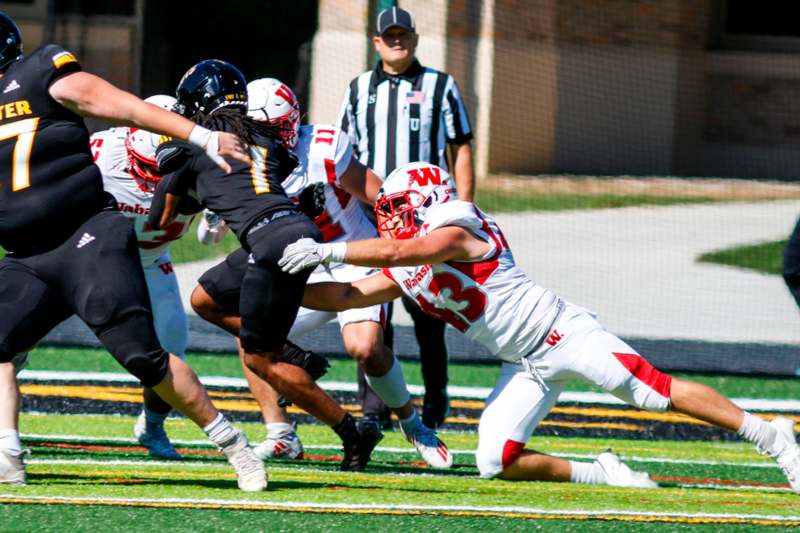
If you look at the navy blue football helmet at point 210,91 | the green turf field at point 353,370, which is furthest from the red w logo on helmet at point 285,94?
the green turf field at point 353,370

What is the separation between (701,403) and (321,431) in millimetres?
2382

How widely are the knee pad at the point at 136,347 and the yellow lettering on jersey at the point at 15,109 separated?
776mm

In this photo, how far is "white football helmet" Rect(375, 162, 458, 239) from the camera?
541 centimetres

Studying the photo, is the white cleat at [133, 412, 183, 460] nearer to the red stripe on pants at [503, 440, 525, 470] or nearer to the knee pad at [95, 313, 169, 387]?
the knee pad at [95, 313, 169, 387]

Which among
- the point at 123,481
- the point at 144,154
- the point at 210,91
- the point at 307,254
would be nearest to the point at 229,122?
the point at 210,91

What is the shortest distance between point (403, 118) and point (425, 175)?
6.46 ft

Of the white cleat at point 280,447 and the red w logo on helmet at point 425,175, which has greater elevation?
the red w logo on helmet at point 425,175

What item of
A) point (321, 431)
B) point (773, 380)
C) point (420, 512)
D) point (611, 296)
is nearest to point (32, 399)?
point (321, 431)

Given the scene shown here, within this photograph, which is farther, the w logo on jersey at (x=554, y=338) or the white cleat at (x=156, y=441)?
the white cleat at (x=156, y=441)

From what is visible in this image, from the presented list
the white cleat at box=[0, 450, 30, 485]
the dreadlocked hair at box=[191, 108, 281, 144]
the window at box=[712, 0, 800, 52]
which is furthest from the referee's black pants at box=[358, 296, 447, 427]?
the window at box=[712, 0, 800, 52]

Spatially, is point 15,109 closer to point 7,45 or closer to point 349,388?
point 7,45

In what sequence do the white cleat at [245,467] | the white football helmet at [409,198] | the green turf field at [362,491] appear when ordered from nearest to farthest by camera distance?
the green turf field at [362,491], the white cleat at [245,467], the white football helmet at [409,198]

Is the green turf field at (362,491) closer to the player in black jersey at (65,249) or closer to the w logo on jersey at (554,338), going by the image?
the player in black jersey at (65,249)

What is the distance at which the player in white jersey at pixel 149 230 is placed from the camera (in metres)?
6.08
